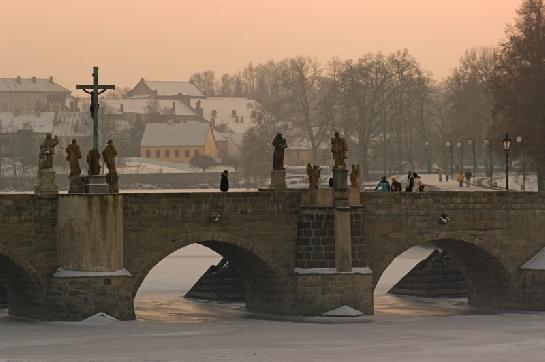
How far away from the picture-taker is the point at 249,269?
2087 inches

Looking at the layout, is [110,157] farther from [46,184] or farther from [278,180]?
[278,180]

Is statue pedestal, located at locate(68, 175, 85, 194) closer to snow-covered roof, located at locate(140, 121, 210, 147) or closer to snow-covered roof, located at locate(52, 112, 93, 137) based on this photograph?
snow-covered roof, located at locate(52, 112, 93, 137)

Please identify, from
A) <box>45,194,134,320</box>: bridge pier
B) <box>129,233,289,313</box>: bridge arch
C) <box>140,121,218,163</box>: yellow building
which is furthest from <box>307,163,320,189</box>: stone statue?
<box>140,121,218,163</box>: yellow building

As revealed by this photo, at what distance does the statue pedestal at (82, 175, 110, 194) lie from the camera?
1881 inches

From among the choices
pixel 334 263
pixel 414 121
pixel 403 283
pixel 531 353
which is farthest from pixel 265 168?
pixel 531 353

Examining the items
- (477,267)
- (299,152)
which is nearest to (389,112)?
(299,152)

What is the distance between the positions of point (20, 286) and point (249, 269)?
7.91 m

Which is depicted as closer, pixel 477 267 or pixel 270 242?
pixel 270 242

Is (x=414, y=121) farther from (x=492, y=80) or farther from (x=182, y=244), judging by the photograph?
(x=182, y=244)

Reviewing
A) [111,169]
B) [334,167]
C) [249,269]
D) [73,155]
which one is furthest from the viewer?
[249,269]

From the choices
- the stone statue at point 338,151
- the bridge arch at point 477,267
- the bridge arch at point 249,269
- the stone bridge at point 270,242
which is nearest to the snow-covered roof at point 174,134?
the bridge arch at point 477,267

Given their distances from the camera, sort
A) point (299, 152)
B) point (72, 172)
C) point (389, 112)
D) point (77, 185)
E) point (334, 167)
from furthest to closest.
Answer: point (299, 152) → point (389, 112) → point (334, 167) → point (72, 172) → point (77, 185)

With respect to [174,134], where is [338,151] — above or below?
below

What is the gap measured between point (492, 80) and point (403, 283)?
21.2 m
